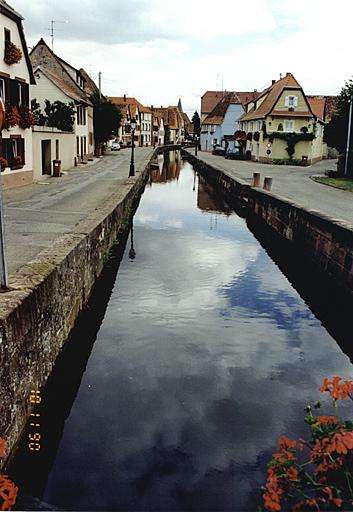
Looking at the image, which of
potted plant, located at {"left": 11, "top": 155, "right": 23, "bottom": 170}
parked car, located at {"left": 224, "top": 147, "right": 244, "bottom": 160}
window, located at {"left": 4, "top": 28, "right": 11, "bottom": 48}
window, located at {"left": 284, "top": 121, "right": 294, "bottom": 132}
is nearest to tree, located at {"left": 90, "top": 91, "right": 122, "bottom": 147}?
parked car, located at {"left": 224, "top": 147, "right": 244, "bottom": 160}

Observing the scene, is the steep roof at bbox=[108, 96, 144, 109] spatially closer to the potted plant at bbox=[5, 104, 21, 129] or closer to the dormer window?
the dormer window

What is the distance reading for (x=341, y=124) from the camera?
3688 centimetres

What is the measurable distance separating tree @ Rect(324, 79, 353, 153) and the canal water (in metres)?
24.9

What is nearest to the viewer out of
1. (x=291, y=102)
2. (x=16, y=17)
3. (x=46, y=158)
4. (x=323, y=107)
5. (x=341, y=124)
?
(x=16, y=17)

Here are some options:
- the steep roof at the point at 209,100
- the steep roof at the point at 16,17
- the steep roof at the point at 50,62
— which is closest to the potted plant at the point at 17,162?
the steep roof at the point at 16,17

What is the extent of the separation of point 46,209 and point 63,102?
25.4 meters

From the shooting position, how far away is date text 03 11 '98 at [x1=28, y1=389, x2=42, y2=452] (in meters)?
6.83

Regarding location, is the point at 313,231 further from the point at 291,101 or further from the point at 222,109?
the point at 222,109

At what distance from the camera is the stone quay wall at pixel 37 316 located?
602cm

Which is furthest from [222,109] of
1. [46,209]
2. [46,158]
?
[46,209]

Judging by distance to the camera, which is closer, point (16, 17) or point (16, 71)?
point (16, 17)

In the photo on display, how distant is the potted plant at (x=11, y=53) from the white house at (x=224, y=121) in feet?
205

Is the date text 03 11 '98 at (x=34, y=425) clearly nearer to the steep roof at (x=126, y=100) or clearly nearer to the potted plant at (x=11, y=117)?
the potted plant at (x=11, y=117)

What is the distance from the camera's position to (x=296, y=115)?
5406cm
